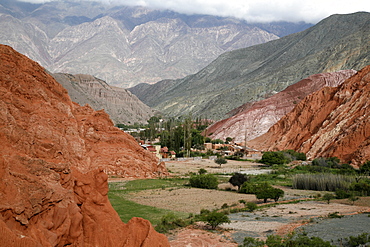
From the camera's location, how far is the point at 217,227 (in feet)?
67.7

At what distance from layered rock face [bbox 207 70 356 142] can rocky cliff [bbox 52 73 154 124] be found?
55.3 metres

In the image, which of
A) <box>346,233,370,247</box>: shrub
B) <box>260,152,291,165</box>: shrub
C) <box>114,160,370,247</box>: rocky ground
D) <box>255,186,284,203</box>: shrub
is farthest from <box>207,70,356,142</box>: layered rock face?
<box>346,233,370,247</box>: shrub

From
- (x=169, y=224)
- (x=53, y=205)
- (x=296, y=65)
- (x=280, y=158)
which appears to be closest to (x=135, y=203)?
(x=169, y=224)

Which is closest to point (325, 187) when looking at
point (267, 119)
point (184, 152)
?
point (184, 152)

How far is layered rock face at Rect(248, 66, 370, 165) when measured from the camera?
183ft

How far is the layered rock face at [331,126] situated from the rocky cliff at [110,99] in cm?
7479

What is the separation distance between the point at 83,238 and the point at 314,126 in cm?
6543

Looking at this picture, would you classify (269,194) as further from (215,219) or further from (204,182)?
(215,219)

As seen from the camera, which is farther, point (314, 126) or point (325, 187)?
point (314, 126)

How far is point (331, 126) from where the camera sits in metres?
63.6

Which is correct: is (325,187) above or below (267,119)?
below

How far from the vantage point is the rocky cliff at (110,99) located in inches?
5531

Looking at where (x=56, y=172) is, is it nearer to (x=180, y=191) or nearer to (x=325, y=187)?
(x=180, y=191)

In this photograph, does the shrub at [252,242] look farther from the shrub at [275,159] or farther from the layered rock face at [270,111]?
the layered rock face at [270,111]
